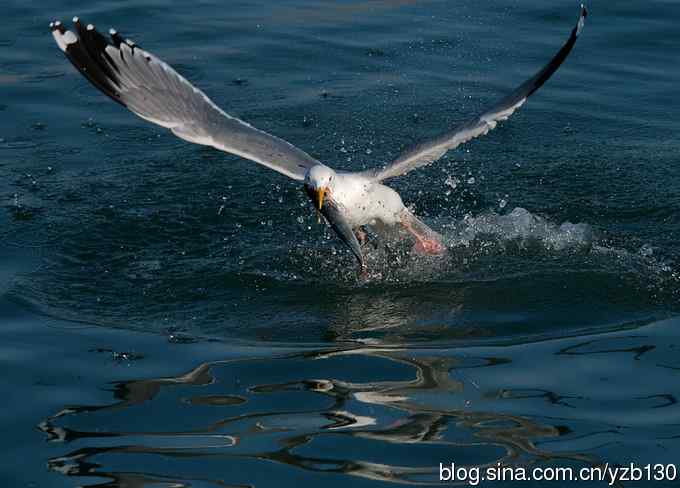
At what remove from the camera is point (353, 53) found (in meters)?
11.9

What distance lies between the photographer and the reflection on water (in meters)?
5.09

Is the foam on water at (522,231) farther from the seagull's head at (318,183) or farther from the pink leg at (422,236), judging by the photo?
the seagull's head at (318,183)

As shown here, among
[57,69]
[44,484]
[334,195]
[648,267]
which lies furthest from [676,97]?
[44,484]

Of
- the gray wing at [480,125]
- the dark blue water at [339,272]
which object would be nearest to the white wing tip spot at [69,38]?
the dark blue water at [339,272]

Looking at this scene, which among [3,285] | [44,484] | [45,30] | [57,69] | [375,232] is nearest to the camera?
[44,484]

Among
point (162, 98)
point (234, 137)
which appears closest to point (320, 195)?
point (234, 137)

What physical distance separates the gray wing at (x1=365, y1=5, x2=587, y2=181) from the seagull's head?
477mm

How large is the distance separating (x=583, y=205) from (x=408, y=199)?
4.20 feet

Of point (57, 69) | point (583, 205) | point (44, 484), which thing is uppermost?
point (57, 69)

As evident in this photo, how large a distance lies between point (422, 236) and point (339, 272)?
0.67 m

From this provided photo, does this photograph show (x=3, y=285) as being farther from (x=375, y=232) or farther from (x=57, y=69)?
(x=57, y=69)

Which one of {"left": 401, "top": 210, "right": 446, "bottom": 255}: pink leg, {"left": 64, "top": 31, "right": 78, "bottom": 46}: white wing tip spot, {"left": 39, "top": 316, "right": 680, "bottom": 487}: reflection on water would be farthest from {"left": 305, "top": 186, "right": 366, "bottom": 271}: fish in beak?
{"left": 64, "top": 31, "right": 78, "bottom": 46}: white wing tip spot

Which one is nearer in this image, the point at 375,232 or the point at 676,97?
the point at 375,232

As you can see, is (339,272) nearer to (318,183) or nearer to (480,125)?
(318,183)
